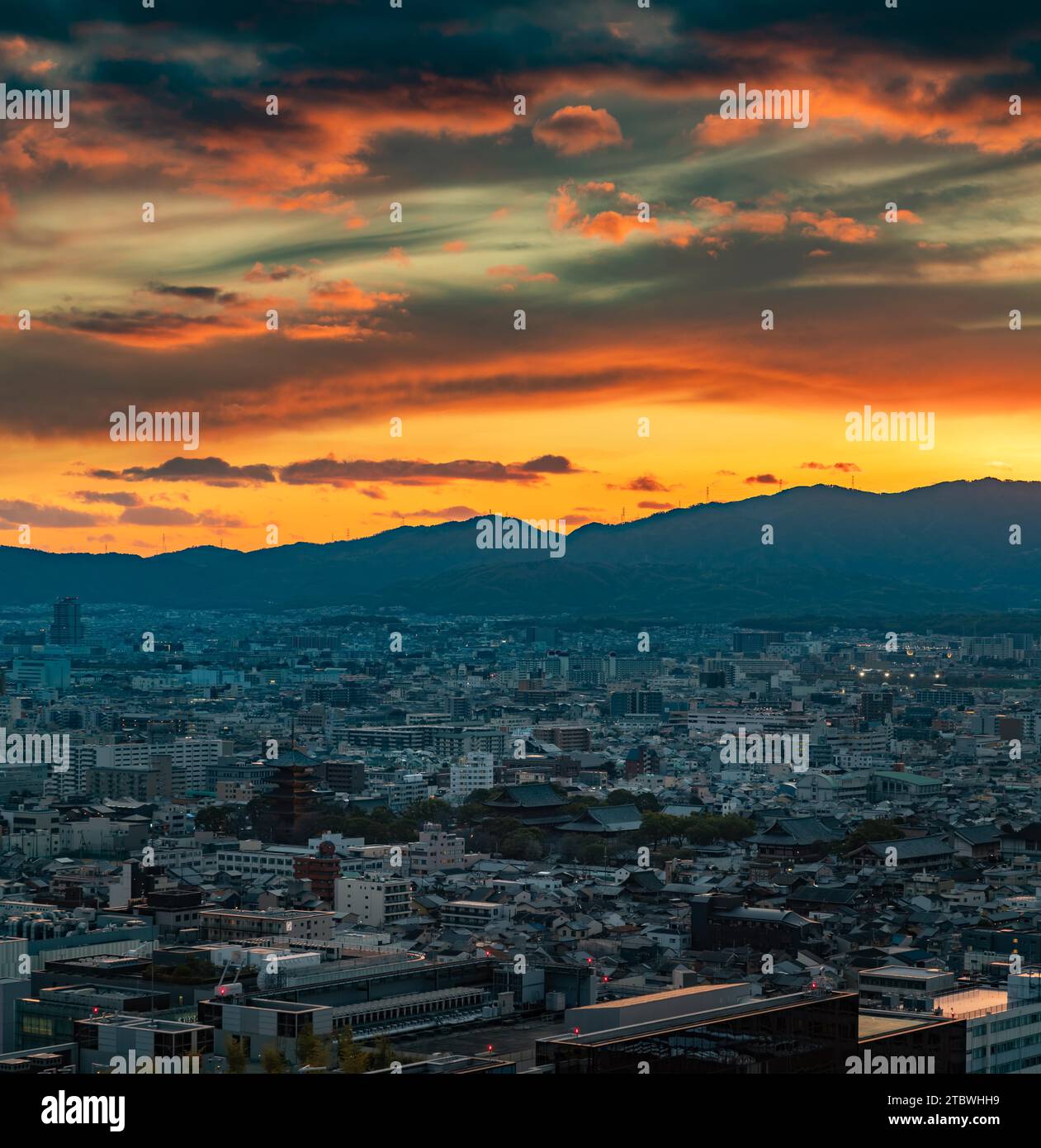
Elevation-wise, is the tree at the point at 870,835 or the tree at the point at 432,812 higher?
the tree at the point at 432,812
